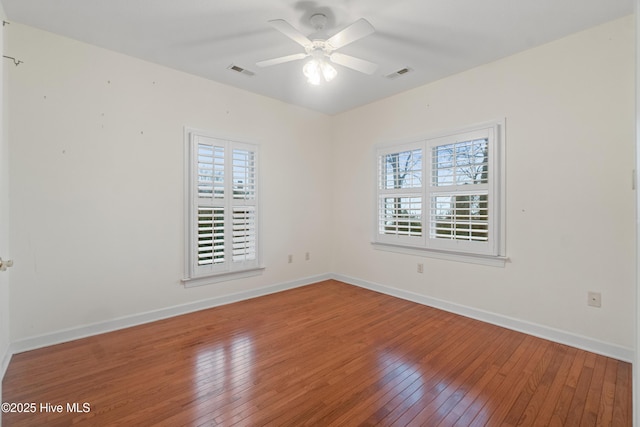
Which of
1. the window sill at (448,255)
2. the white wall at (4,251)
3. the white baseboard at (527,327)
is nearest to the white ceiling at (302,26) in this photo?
the white wall at (4,251)

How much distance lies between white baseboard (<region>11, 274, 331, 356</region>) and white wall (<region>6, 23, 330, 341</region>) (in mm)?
48

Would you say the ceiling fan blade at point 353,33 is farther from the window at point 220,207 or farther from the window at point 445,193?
the window at point 220,207

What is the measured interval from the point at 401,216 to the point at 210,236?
7.75 feet

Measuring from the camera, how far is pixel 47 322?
2641 millimetres

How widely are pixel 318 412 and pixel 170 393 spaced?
0.97 m

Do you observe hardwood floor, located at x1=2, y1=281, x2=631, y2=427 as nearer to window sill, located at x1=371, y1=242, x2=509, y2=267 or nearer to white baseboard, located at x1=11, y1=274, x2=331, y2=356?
white baseboard, located at x1=11, y1=274, x2=331, y2=356

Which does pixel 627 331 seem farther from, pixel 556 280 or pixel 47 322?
pixel 47 322

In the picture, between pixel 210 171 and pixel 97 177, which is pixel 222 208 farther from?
pixel 97 177

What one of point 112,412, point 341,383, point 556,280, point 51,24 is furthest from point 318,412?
point 51,24

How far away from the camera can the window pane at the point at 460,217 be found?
321cm

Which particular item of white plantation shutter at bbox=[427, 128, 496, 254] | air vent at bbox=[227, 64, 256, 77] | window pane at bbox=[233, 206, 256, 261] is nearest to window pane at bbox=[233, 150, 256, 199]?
window pane at bbox=[233, 206, 256, 261]

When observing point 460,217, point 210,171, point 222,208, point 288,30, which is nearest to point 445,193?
point 460,217

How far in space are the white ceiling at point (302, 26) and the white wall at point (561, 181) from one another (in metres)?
0.25

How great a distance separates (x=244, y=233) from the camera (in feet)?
12.6
